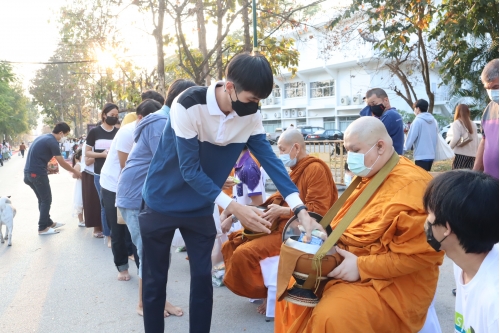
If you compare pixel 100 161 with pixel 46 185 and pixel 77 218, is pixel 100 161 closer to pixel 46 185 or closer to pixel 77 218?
pixel 46 185

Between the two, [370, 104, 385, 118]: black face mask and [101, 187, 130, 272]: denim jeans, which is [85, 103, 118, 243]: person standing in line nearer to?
[101, 187, 130, 272]: denim jeans

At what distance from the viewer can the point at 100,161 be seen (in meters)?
6.54

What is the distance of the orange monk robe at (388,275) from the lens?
239 centimetres

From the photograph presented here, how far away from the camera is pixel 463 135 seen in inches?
231

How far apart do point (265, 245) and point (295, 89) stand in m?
41.3

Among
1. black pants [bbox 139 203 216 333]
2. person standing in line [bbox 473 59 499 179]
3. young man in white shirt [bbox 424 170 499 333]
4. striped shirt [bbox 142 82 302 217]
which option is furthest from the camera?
person standing in line [bbox 473 59 499 179]

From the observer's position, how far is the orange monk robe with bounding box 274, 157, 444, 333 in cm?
239

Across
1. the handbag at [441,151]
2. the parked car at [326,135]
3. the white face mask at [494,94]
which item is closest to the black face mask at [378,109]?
the handbag at [441,151]

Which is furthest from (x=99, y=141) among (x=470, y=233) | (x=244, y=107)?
(x=470, y=233)

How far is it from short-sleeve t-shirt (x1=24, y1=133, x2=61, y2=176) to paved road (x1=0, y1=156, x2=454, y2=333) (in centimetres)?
117

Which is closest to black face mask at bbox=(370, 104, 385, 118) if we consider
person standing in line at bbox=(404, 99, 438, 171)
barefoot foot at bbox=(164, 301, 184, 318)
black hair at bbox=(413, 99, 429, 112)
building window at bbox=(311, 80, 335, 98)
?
person standing in line at bbox=(404, 99, 438, 171)

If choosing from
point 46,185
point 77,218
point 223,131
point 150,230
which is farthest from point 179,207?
point 77,218

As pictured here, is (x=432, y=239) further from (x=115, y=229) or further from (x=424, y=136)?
(x=424, y=136)

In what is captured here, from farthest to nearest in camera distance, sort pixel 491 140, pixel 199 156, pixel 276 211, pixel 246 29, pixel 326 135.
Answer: pixel 326 135, pixel 246 29, pixel 276 211, pixel 491 140, pixel 199 156
